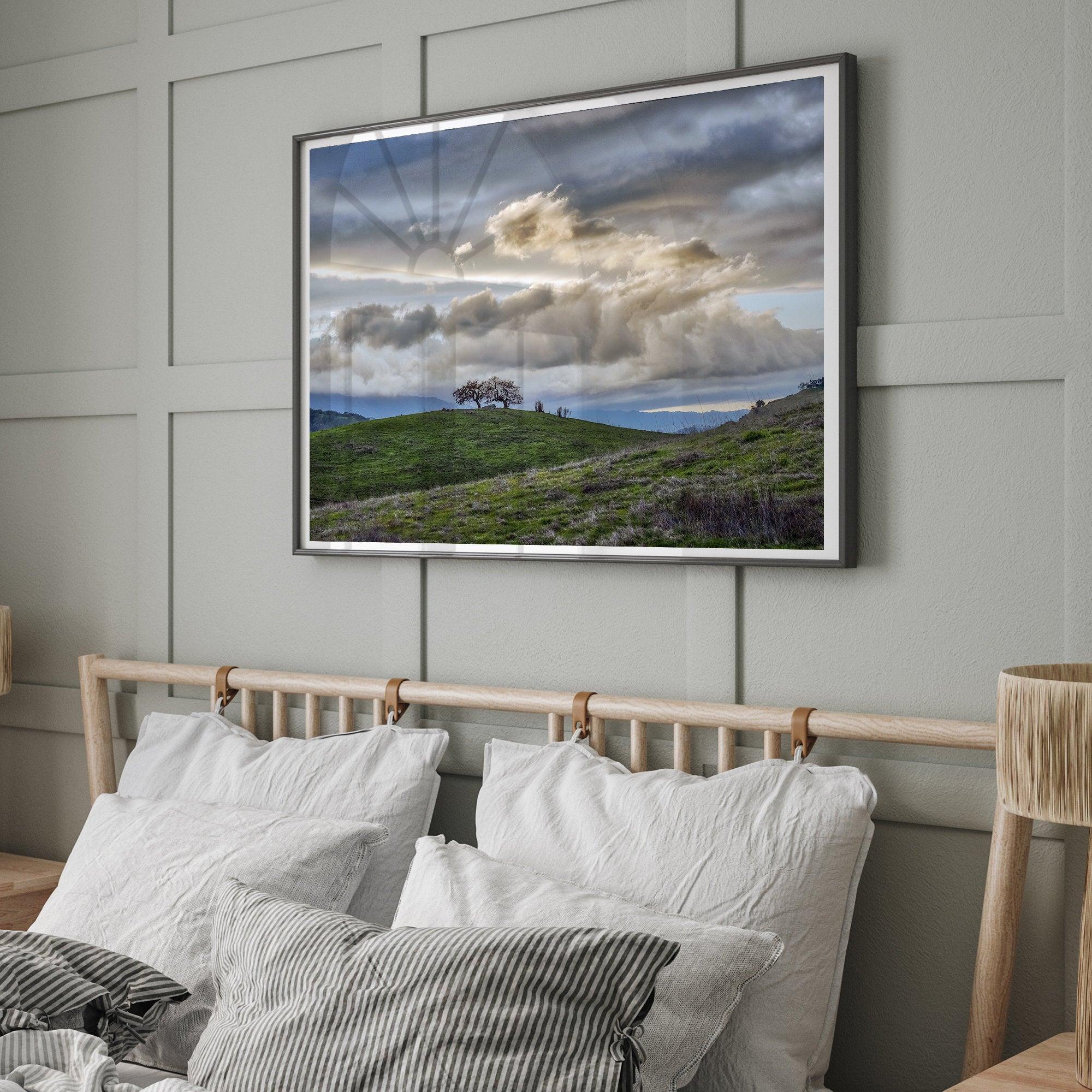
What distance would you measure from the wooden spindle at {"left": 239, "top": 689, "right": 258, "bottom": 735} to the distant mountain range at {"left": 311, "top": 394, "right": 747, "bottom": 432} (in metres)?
0.53

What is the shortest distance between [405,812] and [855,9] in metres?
1.47

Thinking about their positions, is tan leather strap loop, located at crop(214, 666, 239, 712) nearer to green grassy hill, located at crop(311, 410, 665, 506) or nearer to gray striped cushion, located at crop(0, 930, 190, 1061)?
green grassy hill, located at crop(311, 410, 665, 506)

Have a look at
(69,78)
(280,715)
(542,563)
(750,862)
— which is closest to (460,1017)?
(750,862)

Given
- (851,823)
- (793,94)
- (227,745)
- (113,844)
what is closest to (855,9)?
(793,94)

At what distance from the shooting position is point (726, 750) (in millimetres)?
1882

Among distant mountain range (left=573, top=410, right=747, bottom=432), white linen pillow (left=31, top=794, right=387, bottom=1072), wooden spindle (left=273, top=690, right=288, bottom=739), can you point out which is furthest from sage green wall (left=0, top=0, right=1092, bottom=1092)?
white linen pillow (left=31, top=794, right=387, bottom=1072)

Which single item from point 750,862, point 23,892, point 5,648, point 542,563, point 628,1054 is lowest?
point 23,892

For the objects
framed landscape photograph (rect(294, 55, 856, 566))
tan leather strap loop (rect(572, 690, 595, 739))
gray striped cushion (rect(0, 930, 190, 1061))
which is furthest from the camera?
tan leather strap loop (rect(572, 690, 595, 739))

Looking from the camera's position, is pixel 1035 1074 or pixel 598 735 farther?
pixel 598 735

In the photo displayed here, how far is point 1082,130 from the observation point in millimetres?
1687

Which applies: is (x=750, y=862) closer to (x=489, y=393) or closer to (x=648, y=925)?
(x=648, y=925)

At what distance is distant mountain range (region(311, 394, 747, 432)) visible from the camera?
195cm

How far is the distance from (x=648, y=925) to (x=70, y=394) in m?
1.80

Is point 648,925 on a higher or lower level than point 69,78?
lower
